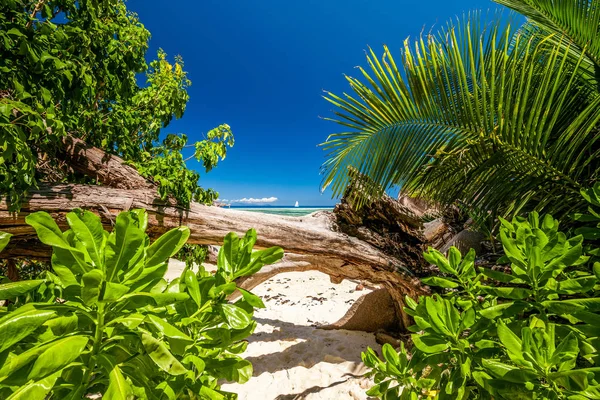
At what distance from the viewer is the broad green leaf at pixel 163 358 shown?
33 cm

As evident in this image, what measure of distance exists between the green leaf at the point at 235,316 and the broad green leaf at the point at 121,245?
0.17m

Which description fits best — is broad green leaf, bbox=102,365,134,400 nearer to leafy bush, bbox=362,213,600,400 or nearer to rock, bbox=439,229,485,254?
leafy bush, bbox=362,213,600,400

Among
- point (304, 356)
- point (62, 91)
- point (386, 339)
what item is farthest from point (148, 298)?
point (386, 339)

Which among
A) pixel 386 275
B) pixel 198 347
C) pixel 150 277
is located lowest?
pixel 386 275

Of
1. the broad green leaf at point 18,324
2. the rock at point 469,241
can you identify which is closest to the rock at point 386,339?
the rock at point 469,241

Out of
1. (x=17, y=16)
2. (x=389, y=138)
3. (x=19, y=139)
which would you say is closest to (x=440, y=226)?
(x=389, y=138)

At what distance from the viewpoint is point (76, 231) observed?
366mm

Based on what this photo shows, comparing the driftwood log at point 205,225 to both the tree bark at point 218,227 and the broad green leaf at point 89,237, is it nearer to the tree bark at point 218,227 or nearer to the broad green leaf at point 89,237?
the tree bark at point 218,227

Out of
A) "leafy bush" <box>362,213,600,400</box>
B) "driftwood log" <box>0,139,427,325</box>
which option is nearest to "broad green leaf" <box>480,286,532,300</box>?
"leafy bush" <box>362,213,600,400</box>

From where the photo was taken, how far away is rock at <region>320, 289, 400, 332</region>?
3.35 metres

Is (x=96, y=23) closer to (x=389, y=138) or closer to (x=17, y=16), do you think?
(x=17, y=16)

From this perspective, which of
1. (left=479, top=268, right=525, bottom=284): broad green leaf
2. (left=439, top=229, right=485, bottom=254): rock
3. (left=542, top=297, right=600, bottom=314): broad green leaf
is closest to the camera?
(left=542, top=297, right=600, bottom=314): broad green leaf

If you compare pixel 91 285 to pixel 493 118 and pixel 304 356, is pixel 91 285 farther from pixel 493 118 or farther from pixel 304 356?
pixel 304 356

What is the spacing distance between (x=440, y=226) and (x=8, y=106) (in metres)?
4.29
